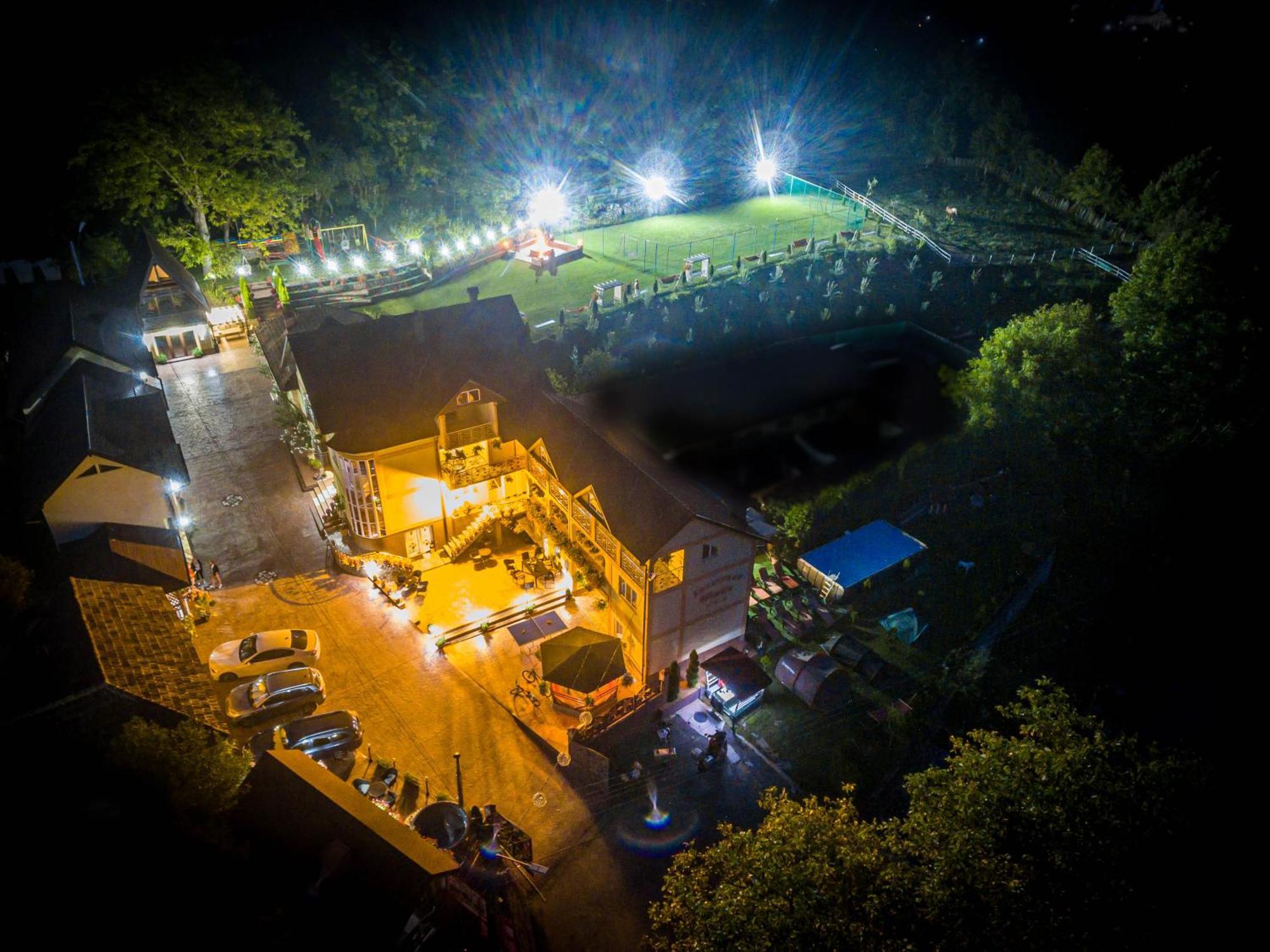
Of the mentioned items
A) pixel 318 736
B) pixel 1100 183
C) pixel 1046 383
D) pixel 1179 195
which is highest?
pixel 1100 183

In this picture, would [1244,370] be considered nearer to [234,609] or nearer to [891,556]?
[891,556]

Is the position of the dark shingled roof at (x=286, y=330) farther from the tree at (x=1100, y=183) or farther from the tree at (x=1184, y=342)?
the tree at (x=1100, y=183)

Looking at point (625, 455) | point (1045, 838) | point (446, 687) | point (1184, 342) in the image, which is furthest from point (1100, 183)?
point (446, 687)

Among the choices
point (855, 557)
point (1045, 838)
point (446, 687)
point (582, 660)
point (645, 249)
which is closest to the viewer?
point (1045, 838)

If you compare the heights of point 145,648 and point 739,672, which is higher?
point 145,648

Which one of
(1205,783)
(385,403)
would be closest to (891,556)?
(1205,783)

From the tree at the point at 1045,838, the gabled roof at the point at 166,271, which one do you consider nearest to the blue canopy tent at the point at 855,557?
the tree at the point at 1045,838

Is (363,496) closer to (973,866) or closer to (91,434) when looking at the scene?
(91,434)

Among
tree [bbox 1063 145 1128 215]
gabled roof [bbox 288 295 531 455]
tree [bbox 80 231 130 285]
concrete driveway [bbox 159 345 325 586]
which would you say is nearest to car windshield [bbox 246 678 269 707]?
concrete driveway [bbox 159 345 325 586]

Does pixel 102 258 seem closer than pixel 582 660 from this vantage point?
No
